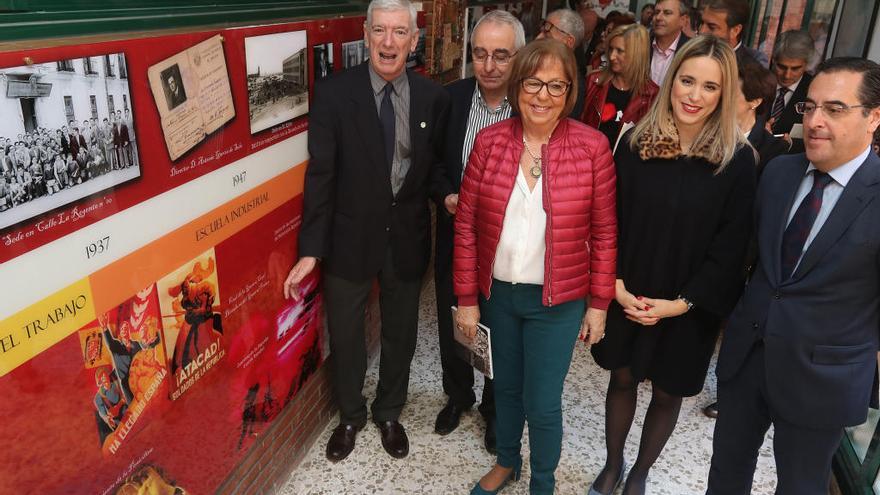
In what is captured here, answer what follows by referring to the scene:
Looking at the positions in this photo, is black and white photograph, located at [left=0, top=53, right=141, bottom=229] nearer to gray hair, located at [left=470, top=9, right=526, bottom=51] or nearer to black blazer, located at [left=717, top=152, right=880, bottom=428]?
gray hair, located at [left=470, top=9, right=526, bottom=51]

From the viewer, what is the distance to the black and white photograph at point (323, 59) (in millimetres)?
2279

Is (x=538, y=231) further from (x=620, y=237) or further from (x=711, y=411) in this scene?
(x=711, y=411)

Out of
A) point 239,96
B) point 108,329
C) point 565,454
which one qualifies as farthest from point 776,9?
point 108,329

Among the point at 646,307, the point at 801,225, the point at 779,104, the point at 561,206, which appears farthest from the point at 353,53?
the point at 779,104

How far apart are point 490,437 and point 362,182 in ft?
4.35

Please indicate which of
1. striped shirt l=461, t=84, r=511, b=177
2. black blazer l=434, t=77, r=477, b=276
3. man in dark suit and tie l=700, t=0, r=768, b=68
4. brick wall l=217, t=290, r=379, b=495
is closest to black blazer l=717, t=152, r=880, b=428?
striped shirt l=461, t=84, r=511, b=177

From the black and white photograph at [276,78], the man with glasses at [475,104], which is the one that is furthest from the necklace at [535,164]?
the black and white photograph at [276,78]

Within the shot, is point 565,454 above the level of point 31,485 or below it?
below

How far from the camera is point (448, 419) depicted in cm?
298

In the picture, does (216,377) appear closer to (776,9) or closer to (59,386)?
(59,386)

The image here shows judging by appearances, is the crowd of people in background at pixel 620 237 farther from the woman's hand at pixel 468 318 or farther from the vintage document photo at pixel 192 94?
the vintage document photo at pixel 192 94

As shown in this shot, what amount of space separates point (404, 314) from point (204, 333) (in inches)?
41.0

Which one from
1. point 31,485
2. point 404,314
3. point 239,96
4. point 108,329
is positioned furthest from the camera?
point 404,314

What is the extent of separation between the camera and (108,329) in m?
1.48
